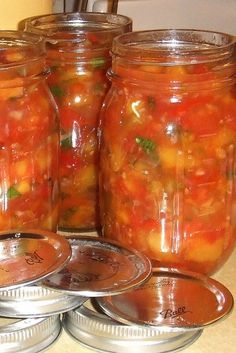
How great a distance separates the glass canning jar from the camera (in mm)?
1011

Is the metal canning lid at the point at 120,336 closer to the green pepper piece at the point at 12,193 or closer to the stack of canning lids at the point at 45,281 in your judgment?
the stack of canning lids at the point at 45,281

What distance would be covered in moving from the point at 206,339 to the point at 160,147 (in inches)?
9.7

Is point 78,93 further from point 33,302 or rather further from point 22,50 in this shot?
point 33,302

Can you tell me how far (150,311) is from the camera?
0.81m

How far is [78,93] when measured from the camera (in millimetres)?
1025

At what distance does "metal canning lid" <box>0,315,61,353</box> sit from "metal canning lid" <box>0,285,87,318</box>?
17mm

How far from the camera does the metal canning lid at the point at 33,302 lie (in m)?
0.79

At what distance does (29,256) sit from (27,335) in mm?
→ 101

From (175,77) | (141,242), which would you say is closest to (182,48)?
(175,77)

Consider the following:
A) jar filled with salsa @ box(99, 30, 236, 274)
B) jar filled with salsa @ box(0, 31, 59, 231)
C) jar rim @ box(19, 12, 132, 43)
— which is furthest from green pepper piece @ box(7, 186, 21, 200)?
jar rim @ box(19, 12, 132, 43)

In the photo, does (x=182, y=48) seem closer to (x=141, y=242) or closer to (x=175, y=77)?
(x=175, y=77)

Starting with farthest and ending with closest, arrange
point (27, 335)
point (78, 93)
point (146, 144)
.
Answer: point (78, 93), point (146, 144), point (27, 335)

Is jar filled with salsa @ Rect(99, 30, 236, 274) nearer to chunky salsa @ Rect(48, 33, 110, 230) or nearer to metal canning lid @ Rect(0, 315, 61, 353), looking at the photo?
chunky salsa @ Rect(48, 33, 110, 230)

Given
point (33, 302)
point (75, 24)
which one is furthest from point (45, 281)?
point (75, 24)
